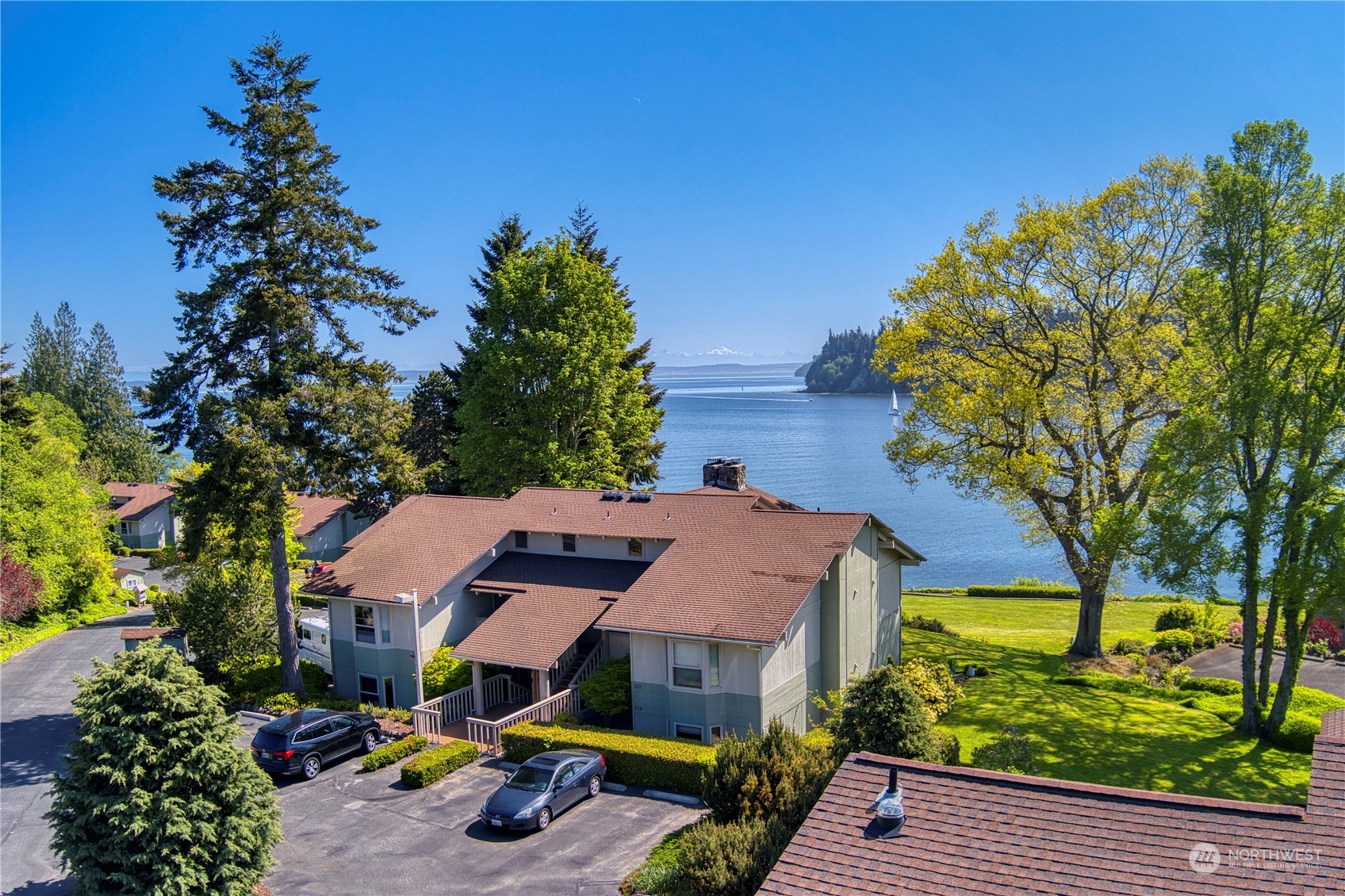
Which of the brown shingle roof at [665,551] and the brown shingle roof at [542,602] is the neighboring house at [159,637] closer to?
the brown shingle roof at [665,551]

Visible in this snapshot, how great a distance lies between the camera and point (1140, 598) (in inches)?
2334

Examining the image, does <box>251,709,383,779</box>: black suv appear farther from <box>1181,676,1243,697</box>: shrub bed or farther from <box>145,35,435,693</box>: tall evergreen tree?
<box>1181,676,1243,697</box>: shrub bed

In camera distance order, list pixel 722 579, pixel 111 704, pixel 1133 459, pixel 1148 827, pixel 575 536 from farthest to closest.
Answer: pixel 1133 459, pixel 575 536, pixel 722 579, pixel 111 704, pixel 1148 827

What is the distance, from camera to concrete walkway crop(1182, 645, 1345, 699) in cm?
3344

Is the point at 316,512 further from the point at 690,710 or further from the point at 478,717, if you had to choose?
the point at 690,710

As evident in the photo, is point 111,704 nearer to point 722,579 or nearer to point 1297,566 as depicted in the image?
point 722,579

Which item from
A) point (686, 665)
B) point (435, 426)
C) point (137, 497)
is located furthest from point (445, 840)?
point (137, 497)

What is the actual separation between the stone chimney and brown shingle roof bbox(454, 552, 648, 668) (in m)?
9.42

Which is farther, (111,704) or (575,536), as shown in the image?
(575,536)

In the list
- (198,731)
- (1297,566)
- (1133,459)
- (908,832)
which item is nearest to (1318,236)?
(1297,566)

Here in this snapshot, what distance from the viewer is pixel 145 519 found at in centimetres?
7581

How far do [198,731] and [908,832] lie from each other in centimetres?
1376

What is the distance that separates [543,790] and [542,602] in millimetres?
9617

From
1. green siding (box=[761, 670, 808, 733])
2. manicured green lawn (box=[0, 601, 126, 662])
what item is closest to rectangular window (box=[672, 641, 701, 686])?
green siding (box=[761, 670, 808, 733])
